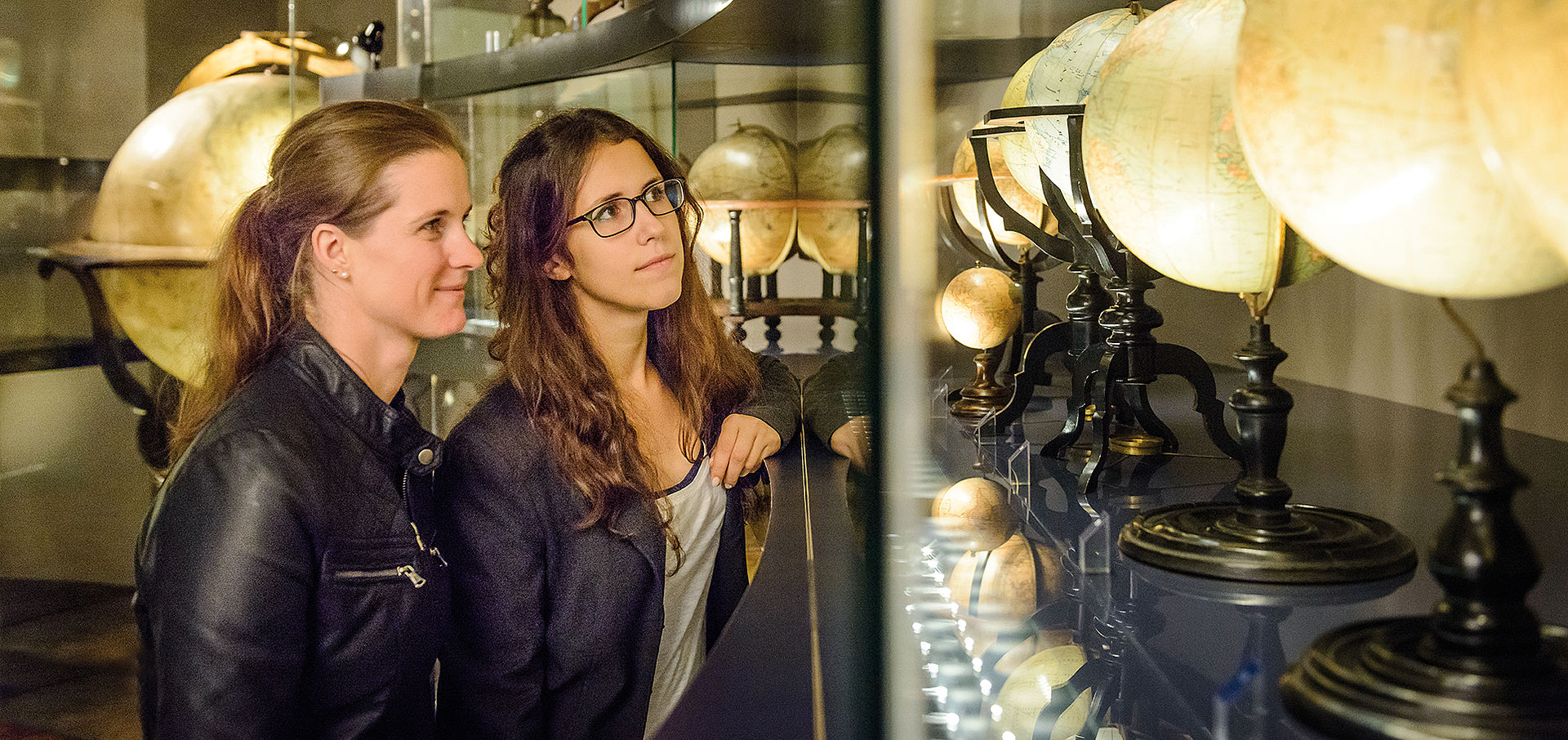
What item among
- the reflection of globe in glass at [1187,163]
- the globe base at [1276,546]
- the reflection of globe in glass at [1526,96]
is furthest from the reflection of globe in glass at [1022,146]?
the reflection of globe in glass at [1526,96]

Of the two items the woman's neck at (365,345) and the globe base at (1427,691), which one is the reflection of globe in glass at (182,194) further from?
the globe base at (1427,691)

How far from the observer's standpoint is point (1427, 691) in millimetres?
350

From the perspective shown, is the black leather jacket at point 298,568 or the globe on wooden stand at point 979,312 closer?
the black leather jacket at point 298,568

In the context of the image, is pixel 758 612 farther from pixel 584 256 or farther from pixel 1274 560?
pixel 584 256

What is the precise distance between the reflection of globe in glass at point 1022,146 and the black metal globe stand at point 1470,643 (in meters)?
0.75

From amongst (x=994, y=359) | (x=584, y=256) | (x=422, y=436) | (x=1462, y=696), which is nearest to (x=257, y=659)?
(x=422, y=436)

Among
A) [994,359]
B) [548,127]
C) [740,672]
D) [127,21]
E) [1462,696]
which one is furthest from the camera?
[994,359]

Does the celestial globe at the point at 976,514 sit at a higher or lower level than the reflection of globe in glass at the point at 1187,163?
lower

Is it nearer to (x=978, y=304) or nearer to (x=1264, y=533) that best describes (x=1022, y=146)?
(x=978, y=304)

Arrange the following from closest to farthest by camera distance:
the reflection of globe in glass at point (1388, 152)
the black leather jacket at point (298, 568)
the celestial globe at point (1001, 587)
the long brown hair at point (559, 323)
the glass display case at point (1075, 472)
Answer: the glass display case at point (1075, 472), the reflection of globe in glass at point (1388, 152), the celestial globe at point (1001, 587), the black leather jacket at point (298, 568), the long brown hair at point (559, 323)

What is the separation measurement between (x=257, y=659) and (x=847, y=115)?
795 millimetres

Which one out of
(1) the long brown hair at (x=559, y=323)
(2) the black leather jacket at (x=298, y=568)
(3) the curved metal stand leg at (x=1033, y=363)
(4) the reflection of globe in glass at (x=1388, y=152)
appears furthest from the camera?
(3) the curved metal stand leg at (x=1033, y=363)

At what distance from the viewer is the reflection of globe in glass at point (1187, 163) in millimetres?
637

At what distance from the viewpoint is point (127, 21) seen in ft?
3.49
